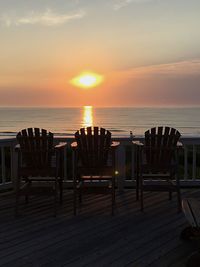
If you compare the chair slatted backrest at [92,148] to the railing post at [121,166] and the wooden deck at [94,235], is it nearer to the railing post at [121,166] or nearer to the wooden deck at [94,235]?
the wooden deck at [94,235]

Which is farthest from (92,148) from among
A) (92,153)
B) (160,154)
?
(160,154)

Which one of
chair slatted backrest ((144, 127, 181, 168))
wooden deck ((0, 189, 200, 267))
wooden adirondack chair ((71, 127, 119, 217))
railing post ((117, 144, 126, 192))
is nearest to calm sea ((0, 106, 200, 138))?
railing post ((117, 144, 126, 192))

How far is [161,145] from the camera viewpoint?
4305mm

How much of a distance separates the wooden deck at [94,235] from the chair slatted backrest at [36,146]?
583 millimetres

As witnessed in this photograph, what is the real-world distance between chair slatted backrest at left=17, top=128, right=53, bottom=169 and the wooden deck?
58 cm

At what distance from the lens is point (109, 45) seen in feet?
31.9

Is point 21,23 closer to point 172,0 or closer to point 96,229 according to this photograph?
point 172,0

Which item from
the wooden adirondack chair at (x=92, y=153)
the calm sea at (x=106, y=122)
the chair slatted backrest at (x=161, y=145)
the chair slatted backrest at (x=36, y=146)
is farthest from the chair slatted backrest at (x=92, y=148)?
the calm sea at (x=106, y=122)

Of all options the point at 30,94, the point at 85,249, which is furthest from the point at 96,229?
the point at 30,94

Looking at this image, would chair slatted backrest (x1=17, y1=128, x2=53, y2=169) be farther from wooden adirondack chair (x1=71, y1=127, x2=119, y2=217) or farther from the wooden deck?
the wooden deck

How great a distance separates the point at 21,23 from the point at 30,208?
507 centimetres

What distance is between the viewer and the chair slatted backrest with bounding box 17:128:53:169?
4172 millimetres

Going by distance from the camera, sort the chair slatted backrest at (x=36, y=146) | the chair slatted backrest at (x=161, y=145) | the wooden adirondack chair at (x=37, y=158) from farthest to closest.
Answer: the chair slatted backrest at (x=161, y=145), the chair slatted backrest at (x=36, y=146), the wooden adirondack chair at (x=37, y=158)

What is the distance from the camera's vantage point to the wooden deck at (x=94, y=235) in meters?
2.75
